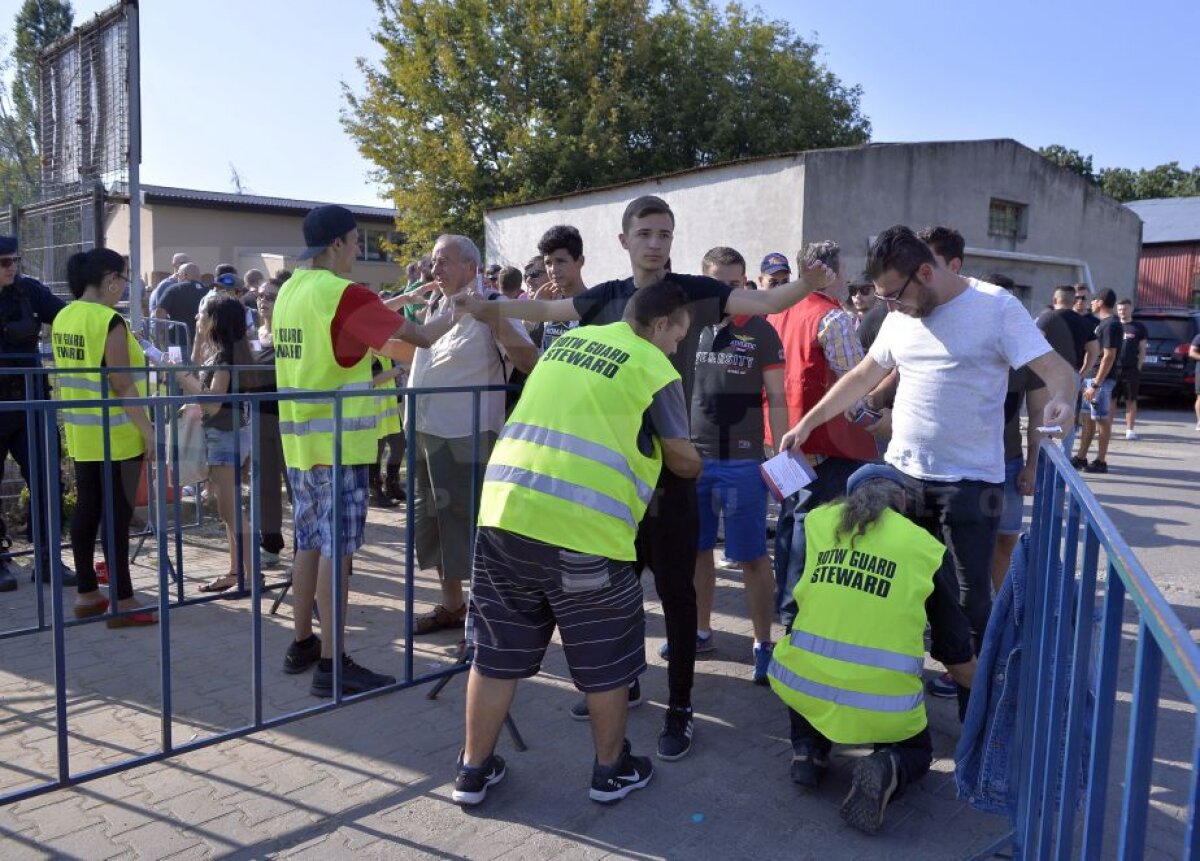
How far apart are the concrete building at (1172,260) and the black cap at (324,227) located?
1357 inches

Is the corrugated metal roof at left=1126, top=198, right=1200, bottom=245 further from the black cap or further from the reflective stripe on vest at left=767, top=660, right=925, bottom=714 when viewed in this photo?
the black cap

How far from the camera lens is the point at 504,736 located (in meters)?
3.63

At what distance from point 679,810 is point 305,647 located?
6.38 feet

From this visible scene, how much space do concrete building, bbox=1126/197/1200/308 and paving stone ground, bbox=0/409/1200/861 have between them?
3406cm

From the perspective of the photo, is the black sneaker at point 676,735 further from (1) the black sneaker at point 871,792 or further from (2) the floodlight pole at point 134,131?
(2) the floodlight pole at point 134,131

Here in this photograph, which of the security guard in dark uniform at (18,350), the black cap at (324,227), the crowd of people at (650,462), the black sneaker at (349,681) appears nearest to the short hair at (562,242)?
the crowd of people at (650,462)

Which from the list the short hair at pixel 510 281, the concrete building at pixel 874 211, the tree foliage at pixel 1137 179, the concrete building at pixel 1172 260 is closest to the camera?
the short hair at pixel 510 281

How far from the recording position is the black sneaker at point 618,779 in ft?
10.2

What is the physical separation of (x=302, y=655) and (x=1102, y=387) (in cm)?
936

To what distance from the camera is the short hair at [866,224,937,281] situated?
340 centimetres

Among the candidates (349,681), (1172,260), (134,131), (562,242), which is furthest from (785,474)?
(1172,260)

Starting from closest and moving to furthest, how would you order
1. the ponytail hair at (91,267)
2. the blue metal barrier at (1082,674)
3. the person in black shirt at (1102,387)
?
1. the blue metal barrier at (1082,674)
2. the ponytail hair at (91,267)
3. the person in black shirt at (1102,387)

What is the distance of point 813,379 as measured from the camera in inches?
179

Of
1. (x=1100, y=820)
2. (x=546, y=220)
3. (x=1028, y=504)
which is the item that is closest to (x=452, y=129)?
(x=546, y=220)
